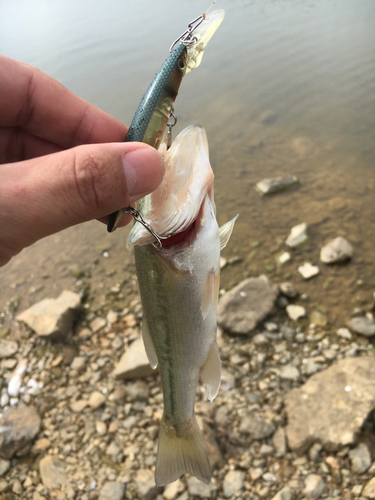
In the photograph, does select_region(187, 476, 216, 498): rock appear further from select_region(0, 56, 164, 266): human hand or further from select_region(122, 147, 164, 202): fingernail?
select_region(122, 147, 164, 202): fingernail

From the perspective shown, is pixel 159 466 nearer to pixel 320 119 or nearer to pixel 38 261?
pixel 38 261

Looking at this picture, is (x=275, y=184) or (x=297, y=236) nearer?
(x=297, y=236)

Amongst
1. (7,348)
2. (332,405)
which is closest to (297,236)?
(332,405)

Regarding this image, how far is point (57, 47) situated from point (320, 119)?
11.5 meters

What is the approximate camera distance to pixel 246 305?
4.07 metres

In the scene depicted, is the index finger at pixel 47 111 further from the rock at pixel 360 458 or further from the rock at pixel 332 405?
the rock at pixel 360 458

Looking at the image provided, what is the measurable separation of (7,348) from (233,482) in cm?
297

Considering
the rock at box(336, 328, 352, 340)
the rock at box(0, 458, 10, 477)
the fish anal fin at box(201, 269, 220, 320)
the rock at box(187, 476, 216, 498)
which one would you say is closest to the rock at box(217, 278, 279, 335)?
→ the rock at box(336, 328, 352, 340)

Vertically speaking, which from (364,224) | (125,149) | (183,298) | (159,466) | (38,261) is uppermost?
(125,149)

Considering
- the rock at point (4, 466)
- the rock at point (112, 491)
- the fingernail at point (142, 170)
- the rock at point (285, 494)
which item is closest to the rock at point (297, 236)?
the rock at point (285, 494)

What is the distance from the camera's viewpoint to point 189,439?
88.7 inches

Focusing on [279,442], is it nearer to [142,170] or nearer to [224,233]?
[224,233]

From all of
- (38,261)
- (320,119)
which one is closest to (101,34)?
(320,119)

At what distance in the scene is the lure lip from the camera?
61.0 inches
